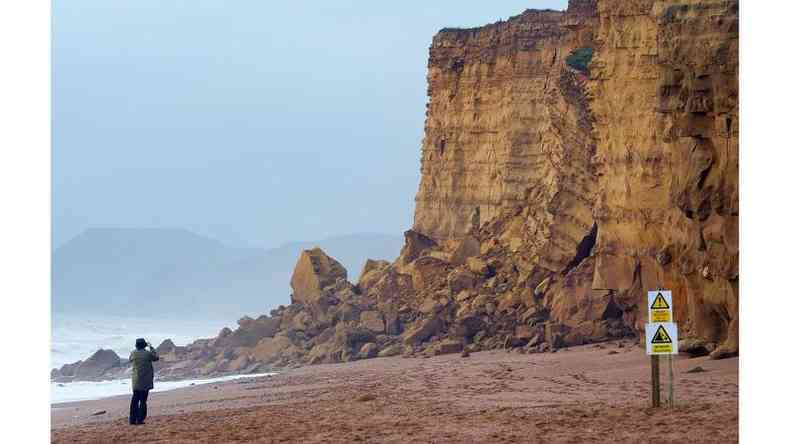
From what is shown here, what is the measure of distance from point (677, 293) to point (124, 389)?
1351cm

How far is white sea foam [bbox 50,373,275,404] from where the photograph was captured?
101 feet

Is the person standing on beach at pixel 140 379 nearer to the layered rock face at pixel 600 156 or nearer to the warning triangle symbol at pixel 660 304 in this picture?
the warning triangle symbol at pixel 660 304

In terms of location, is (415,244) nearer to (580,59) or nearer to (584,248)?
(580,59)

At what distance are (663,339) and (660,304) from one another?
388mm

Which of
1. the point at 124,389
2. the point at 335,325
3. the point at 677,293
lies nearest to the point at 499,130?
the point at 335,325

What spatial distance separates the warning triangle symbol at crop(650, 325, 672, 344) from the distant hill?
88155 millimetres

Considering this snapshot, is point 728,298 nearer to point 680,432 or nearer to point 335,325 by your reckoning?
point 680,432

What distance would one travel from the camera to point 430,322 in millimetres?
32906

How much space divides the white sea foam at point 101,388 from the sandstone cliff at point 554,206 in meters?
1.81

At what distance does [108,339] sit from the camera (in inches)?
2474

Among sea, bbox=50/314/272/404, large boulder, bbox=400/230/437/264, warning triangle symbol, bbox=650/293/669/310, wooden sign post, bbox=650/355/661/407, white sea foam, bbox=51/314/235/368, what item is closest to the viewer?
warning triangle symbol, bbox=650/293/669/310

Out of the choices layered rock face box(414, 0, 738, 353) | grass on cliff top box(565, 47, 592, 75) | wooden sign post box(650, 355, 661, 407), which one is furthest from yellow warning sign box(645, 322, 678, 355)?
grass on cliff top box(565, 47, 592, 75)

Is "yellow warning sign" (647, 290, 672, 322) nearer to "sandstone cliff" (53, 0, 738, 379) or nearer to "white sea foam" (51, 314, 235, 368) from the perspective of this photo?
"sandstone cliff" (53, 0, 738, 379)

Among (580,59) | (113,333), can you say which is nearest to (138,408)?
(580,59)
